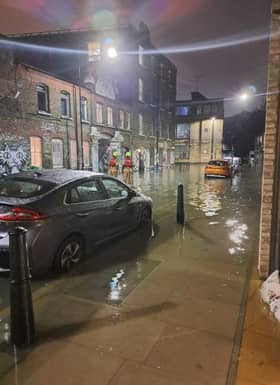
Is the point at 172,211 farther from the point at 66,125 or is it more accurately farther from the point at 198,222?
the point at 66,125

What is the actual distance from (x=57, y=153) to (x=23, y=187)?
15.5 m

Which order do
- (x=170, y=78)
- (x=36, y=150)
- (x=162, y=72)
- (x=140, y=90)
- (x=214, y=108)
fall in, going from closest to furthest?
(x=36, y=150)
(x=140, y=90)
(x=162, y=72)
(x=170, y=78)
(x=214, y=108)

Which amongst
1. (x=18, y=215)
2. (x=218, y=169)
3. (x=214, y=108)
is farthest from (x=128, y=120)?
(x=214, y=108)

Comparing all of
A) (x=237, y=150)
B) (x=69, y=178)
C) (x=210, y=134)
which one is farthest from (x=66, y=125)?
(x=237, y=150)

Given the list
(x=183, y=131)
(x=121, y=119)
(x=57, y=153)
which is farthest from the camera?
(x=183, y=131)

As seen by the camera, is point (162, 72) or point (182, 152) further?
point (182, 152)

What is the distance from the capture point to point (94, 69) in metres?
23.5

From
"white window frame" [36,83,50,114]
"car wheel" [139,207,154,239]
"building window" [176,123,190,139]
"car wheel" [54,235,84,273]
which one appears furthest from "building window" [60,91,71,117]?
"building window" [176,123,190,139]

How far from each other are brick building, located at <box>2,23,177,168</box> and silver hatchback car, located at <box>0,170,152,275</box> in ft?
47.5

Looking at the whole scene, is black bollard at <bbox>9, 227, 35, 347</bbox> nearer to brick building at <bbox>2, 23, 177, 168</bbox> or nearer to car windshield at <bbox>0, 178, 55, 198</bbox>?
car windshield at <bbox>0, 178, 55, 198</bbox>

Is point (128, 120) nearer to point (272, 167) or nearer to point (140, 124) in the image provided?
point (140, 124)

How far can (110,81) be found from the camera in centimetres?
2598

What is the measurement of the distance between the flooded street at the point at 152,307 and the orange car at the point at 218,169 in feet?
54.2

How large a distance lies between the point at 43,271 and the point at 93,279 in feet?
2.50
